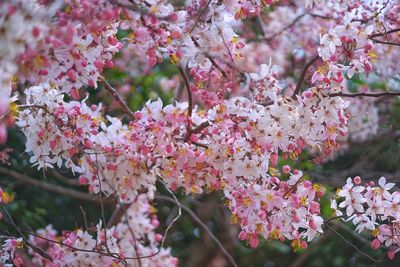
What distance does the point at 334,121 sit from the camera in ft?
6.42

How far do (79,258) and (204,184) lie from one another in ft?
1.78

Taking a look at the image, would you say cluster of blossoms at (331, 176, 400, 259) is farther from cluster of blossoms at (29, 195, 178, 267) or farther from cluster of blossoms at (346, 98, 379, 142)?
cluster of blossoms at (346, 98, 379, 142)

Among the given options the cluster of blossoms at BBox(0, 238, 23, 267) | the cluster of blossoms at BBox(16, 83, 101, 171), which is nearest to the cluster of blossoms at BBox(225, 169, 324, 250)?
the cluster of blossoms at BBox(16, 83, 101, 171)

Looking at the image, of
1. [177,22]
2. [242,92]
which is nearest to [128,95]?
[242,92]

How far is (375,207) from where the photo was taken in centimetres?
207

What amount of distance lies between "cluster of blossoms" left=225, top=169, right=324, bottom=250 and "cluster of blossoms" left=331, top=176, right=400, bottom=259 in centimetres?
10

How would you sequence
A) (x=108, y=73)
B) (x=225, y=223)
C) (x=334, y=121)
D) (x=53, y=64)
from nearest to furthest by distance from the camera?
(x=53, y=64) → (x=334, y=121) → (x=108, y=73) → (x=225, y=223)

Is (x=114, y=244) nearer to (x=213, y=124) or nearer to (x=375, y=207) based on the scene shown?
(x=213, y=124)

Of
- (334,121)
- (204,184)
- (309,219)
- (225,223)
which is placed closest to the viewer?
(334,121)

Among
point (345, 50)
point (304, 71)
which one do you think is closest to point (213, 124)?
point (304, 71)

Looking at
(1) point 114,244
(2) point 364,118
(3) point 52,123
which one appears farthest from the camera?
(2) point 364,118

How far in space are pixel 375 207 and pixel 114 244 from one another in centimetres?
98

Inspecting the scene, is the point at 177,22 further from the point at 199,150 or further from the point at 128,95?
the point at 128,95

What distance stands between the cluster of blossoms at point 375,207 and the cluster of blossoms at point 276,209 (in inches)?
4.0
